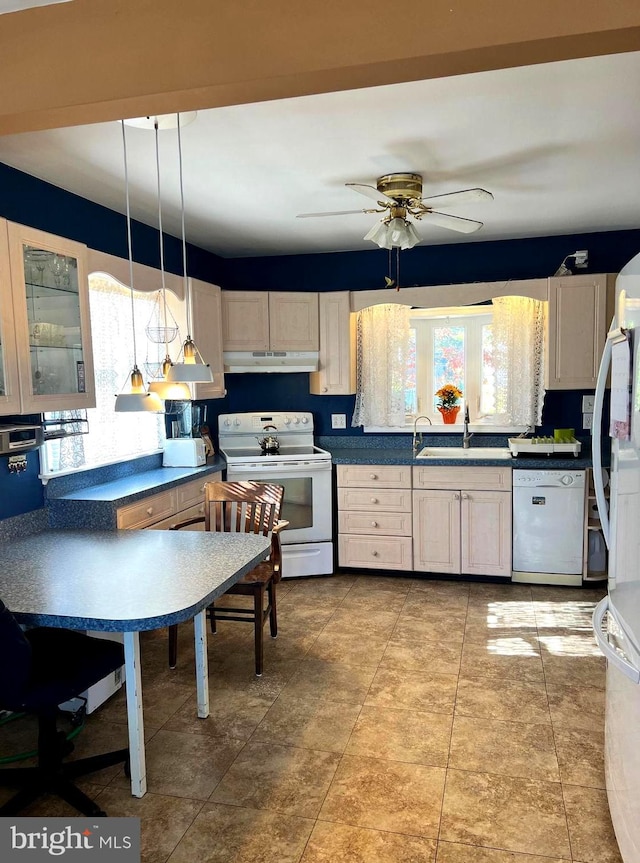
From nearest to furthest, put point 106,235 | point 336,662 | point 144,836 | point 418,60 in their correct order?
point 418,60, point 144,836, point 336,662, point 106,235

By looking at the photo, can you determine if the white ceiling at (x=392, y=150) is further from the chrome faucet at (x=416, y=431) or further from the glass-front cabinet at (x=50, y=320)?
the chrome faucet at (x=416, y=431)

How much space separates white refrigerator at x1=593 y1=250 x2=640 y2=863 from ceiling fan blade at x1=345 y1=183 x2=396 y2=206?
4.24ft

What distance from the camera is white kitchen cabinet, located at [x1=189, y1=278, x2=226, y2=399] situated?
4278mm

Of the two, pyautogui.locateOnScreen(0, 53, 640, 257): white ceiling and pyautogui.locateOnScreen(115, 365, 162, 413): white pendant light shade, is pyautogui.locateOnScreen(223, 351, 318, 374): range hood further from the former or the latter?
pyautogui.locateOnScreen(115, 365, 162, 413): white pendant light shade

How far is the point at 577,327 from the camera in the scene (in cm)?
444

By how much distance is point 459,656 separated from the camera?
3.36 m

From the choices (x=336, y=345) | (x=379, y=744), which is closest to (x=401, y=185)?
(x=336, y=345)

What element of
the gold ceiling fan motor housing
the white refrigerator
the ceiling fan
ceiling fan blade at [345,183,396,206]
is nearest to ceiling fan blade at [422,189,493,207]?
the ceiling fan

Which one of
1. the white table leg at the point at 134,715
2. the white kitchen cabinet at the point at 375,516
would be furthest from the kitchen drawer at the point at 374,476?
the white table leg at the point at 134,715

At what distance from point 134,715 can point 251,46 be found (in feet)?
6.89

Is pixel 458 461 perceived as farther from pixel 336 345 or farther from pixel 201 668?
pixel 201 668

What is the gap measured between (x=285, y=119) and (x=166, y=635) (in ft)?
9.24

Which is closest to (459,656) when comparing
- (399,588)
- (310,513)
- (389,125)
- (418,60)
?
(399,588)

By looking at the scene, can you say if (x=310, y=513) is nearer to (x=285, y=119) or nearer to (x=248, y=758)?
(x=248, y=758)
